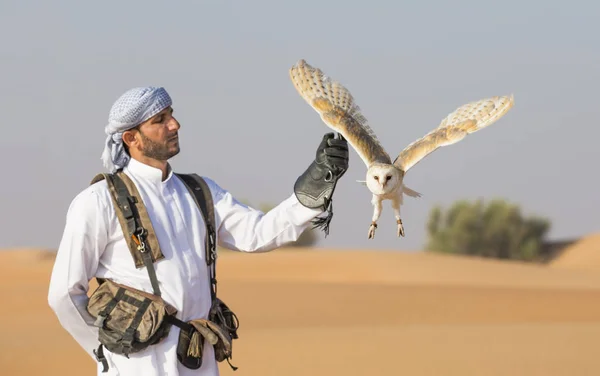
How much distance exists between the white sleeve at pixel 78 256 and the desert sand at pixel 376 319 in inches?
237

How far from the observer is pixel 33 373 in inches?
432

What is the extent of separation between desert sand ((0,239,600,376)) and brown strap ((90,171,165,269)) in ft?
20.1

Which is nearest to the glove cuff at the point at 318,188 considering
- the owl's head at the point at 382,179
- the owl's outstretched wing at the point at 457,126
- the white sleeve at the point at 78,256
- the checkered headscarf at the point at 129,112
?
the owl's outstretched wing at the point at 457,126

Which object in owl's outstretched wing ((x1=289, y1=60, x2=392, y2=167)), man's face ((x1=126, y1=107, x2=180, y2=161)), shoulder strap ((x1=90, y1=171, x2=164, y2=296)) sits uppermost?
owl's outstretched wing ((x1=289, y1=60, x2=392, y2=167))

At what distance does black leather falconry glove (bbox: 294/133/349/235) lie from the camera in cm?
460

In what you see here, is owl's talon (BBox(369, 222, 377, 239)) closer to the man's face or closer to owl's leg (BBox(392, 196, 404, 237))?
owl's leg (BBox(392, 196, 404, 237))

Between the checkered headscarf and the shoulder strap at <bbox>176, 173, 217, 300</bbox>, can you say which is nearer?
the checkered headscarf

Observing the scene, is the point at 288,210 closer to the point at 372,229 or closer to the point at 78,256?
the point at 372,229

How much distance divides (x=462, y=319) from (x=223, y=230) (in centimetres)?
1185

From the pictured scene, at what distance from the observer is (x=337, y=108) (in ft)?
16.1

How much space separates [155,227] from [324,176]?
2.40ft

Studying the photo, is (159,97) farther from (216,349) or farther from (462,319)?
(462,319)

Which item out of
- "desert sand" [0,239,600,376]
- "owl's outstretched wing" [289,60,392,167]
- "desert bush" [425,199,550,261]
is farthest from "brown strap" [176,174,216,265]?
"desert bush" [425,199,550,261]

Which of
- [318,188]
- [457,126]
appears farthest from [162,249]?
[457,126]
